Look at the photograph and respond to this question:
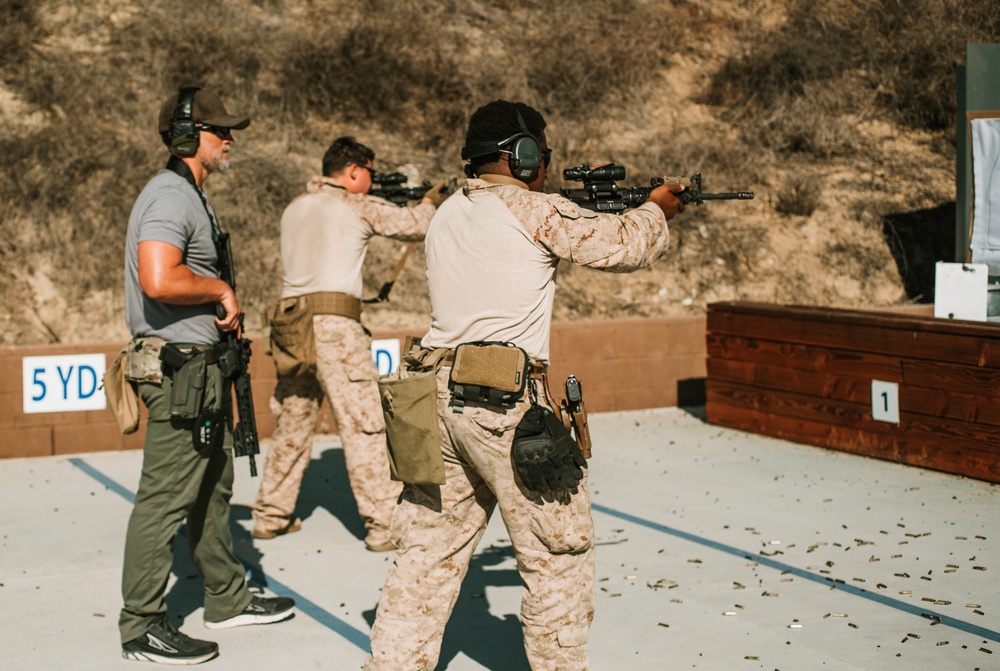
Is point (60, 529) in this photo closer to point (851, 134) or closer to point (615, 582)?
point (615, 582)

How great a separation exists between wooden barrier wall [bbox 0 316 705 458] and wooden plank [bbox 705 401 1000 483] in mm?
837

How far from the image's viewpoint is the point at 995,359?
23.6 ft

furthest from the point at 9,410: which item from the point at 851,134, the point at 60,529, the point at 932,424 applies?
the point at 851,134

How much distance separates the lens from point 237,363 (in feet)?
15.4

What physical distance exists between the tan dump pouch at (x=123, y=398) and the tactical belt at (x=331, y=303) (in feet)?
5.02

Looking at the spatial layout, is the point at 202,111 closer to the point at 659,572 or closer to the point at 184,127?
the point at 184,127

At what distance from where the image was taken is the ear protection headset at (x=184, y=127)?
184 inches

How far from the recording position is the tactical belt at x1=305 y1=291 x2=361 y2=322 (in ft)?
20.2

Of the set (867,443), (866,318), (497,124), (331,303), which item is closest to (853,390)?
(867,443)

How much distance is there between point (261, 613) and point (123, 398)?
113 centimetres

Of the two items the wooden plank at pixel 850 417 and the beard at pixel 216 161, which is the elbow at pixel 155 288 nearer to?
the beard at pixel 216 161

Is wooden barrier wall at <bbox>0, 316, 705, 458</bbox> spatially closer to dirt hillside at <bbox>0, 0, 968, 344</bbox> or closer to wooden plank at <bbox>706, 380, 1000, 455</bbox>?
wooden plank at <bbox>706, 380, 1000, 455</bbox>

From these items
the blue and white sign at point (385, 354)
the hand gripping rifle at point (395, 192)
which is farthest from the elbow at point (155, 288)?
the blue and white sign at point (385, 354)

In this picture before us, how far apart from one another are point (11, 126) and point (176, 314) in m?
10.0
